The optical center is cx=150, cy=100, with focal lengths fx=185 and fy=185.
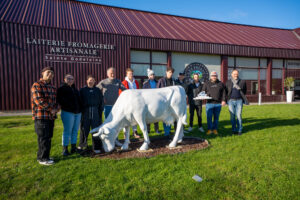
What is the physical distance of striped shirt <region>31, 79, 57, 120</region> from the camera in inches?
155

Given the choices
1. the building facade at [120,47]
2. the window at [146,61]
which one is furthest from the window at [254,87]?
the window at [146,61]

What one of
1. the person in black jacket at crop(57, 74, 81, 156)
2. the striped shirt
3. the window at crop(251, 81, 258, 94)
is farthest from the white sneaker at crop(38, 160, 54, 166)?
the window at crop(251, 81, 258, 94)

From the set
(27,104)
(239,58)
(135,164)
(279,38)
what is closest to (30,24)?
(27,104)

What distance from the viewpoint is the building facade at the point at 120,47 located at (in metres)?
12.2

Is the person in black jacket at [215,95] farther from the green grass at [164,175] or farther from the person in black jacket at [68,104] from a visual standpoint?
the person in black jacket at [68,104]

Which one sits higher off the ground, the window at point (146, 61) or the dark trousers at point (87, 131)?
the window at point (146, 61)

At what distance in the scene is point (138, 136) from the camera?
6.67m

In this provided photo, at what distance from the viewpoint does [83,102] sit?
5000mm

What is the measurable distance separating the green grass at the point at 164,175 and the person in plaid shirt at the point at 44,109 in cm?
39

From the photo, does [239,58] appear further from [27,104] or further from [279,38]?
[27,104]

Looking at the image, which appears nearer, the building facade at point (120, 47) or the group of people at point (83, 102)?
the group of people at point (83, 102)

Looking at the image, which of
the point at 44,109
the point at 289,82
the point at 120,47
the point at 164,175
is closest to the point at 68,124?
the point at 44,109

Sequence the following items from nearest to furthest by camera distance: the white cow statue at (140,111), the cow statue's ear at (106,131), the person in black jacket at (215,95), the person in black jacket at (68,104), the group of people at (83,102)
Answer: the group of people at (83,102), the cow statue's ear at (106,131), the person in black jacket at (68,104), the white cow statue at (140,111), the person in black jacket at (215,95)

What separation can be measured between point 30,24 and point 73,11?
180 inches
